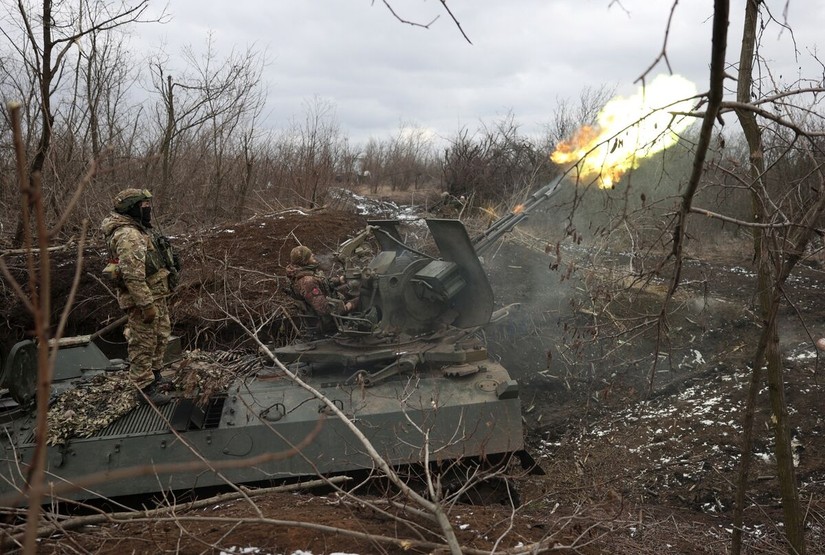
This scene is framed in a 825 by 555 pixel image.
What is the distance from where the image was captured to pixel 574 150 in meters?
8.44

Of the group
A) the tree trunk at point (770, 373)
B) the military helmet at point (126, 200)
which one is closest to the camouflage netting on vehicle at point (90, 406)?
the military helmet at point (126, 200)

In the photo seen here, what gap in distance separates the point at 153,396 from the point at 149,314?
2.67ft

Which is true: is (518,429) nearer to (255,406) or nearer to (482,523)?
(482,523)

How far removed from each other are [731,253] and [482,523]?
45.0 ft

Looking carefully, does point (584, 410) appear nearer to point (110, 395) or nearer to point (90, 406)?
point (110, 395)

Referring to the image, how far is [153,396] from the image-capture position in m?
6.12

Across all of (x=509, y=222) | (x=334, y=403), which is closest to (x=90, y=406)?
(x=334, y=403)

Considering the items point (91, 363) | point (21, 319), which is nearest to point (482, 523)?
point (91, 363)

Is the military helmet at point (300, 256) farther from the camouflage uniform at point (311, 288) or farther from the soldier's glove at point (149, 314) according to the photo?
the soldier's glove at point (149, 314)

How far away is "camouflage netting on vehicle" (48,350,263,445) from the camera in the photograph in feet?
18.8

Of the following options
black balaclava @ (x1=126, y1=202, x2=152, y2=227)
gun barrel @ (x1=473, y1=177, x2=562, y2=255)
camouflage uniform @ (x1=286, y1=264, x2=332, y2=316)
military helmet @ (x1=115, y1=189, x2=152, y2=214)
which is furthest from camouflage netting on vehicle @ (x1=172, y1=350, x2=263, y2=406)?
gun barrel @ (x1=473, y1=177, x2=562, y2=255)

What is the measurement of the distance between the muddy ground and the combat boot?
86 centimetres

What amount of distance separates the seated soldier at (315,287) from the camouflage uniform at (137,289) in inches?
56.5

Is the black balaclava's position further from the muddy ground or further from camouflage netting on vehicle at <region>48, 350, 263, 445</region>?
camouflage netting on vehicle at <region>48, 350, 263, 445</region>
